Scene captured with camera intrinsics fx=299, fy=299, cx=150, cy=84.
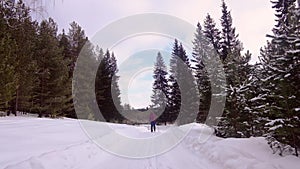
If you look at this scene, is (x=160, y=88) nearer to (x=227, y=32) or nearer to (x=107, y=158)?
(x=227, y=32)

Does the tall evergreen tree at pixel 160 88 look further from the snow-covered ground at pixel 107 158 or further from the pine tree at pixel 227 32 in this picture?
the snow-covered ground at pixel 107 158

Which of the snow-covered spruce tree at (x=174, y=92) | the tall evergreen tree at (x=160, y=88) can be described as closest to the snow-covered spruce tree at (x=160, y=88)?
the tall evergreen tree at (x=160, y=88)

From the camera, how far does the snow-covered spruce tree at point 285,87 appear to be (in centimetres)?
759

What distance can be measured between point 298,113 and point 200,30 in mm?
34724

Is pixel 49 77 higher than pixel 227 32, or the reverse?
pixel 227 32

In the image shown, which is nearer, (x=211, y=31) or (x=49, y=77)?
(x=49, y=77)

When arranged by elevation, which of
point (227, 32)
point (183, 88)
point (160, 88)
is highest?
point (227, 32)

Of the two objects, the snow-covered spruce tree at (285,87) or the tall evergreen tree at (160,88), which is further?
the tall evergreen tree at (160,88)

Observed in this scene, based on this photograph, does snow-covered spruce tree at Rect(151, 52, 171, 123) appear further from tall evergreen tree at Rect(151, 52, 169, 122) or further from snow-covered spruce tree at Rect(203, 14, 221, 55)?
snow-covered spruce tree at Rect(203, 14, 221, 55)

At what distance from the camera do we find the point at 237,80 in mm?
13664

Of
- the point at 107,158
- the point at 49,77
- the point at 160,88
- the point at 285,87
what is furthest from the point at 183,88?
the point at 285,87

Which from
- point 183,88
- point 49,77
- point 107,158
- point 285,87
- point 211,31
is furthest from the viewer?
point 211,31

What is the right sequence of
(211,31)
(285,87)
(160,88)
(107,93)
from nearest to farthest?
1. (285,87)
2. (211,31)
3. (107,93)
4. (160,88)

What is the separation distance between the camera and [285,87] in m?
7.62
